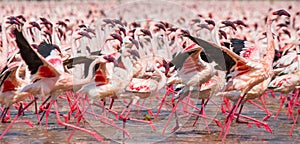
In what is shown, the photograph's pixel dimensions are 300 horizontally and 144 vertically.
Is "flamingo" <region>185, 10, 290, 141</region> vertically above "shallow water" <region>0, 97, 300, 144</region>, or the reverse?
"flamingo" <region>185, 10, 290, 141</region>

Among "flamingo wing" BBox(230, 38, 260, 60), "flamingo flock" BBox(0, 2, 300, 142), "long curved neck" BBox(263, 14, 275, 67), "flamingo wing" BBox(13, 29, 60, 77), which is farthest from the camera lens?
"flamingo wing" BBox(230, 38, 260, 60)

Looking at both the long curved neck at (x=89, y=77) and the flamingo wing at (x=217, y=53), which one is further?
the long curved neck at (x=89, y=77)

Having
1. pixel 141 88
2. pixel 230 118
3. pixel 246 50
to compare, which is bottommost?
pixel 230 118

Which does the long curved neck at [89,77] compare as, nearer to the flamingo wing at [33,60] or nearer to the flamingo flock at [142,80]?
the flamingo flock at [142,80]

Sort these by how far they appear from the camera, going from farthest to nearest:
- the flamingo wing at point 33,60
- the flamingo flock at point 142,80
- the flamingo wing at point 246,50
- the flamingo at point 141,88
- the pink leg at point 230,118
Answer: the flamingo wing at point 246,50 → the flamingo at point 141,88 → the flamingo flock at point 142,80 → the pink leg at point 230,118 → the flamingo wing at point 33,60

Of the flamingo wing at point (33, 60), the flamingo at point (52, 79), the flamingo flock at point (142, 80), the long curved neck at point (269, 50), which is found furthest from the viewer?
the long curved neck at point (269, 50)

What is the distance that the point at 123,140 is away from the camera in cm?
1039

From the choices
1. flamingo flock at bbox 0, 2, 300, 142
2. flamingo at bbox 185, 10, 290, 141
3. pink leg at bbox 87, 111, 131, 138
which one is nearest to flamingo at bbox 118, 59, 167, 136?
flamingo flock at bbox 0, 2, 300, 142

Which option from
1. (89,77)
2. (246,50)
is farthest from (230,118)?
(89,77)

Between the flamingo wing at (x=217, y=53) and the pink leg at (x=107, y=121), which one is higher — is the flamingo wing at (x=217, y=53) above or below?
above

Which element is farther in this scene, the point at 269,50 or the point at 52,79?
the point at 269,50

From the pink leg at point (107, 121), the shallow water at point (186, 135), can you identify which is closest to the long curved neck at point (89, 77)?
the pink leg at point (107, 121)

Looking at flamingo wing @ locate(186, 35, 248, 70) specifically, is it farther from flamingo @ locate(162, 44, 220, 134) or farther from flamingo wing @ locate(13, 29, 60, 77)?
flamingo wing @ locate(13, 29, 60, 77)

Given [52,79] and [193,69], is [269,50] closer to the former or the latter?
[193,69]
